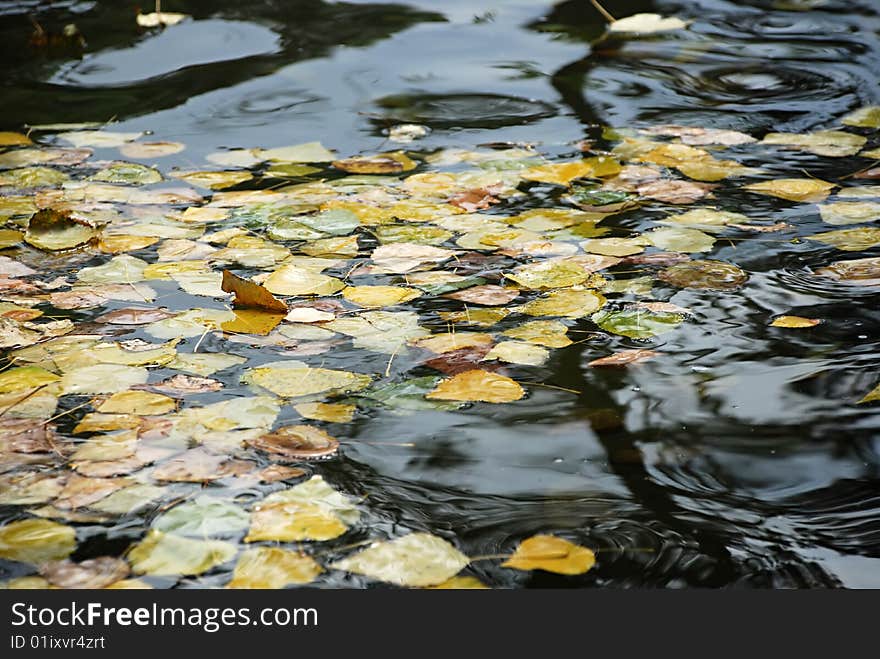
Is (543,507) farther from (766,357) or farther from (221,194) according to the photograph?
(221,194)

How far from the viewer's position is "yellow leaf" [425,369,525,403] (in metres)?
1.29

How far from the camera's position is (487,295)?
62.7 inches

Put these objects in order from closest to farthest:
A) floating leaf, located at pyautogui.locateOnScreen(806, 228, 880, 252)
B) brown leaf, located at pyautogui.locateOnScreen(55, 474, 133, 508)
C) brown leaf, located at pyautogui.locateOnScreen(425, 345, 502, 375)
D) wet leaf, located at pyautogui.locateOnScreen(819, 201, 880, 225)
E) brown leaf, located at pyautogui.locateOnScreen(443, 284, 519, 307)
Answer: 1. brown leaf, located at pyautogui.locateOnScreen(55, 474, 133, 508)
2. brown leaf, located at pyautogui.locateOnScreen(425, 345, 502, 375)
3. brown leaf, located at pyautogui.locateOnScreen(443, 284, 519, 307)
4. floating leaf, located at pyautogui.locateOnScreen(806, 228, 880, 252)
5. wet leaf, located at pyautogui.locateOnScreen(819, 201, 880, 225)

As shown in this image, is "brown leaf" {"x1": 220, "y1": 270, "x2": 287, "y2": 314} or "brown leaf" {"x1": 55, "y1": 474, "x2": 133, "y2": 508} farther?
"brown leaf" {"x1": 220, "y1": 270, "x2": 287, "y2": 314}

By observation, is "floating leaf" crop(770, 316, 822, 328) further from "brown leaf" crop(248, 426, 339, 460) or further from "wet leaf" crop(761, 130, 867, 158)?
"wet leaf" crop(761, 130, 867, 158)

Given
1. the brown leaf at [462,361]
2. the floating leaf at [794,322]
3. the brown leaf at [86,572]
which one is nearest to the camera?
the brown leaf at [86,572]

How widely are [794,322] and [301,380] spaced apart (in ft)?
2.35

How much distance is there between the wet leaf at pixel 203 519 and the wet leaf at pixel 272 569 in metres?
0.05

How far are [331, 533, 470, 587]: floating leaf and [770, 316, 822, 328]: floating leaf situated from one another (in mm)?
688

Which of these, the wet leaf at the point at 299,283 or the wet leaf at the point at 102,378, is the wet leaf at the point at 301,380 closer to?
the wet leaf at the point at 102,378

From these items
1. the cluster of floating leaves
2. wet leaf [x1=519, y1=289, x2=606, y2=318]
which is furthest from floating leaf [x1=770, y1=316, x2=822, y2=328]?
wet leaf [x1=519, y1=289, x2=606, y2=318]

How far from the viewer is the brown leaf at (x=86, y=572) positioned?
969mm

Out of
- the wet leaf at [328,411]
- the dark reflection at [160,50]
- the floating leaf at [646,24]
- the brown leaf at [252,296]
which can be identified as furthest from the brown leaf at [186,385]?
the floating leaf at [646,24]

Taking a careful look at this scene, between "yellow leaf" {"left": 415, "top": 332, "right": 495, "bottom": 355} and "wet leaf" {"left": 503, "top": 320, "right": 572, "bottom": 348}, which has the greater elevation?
"yellow leaf" {"left": 415, "top": 332, "right": 495, "bottom": 355}
